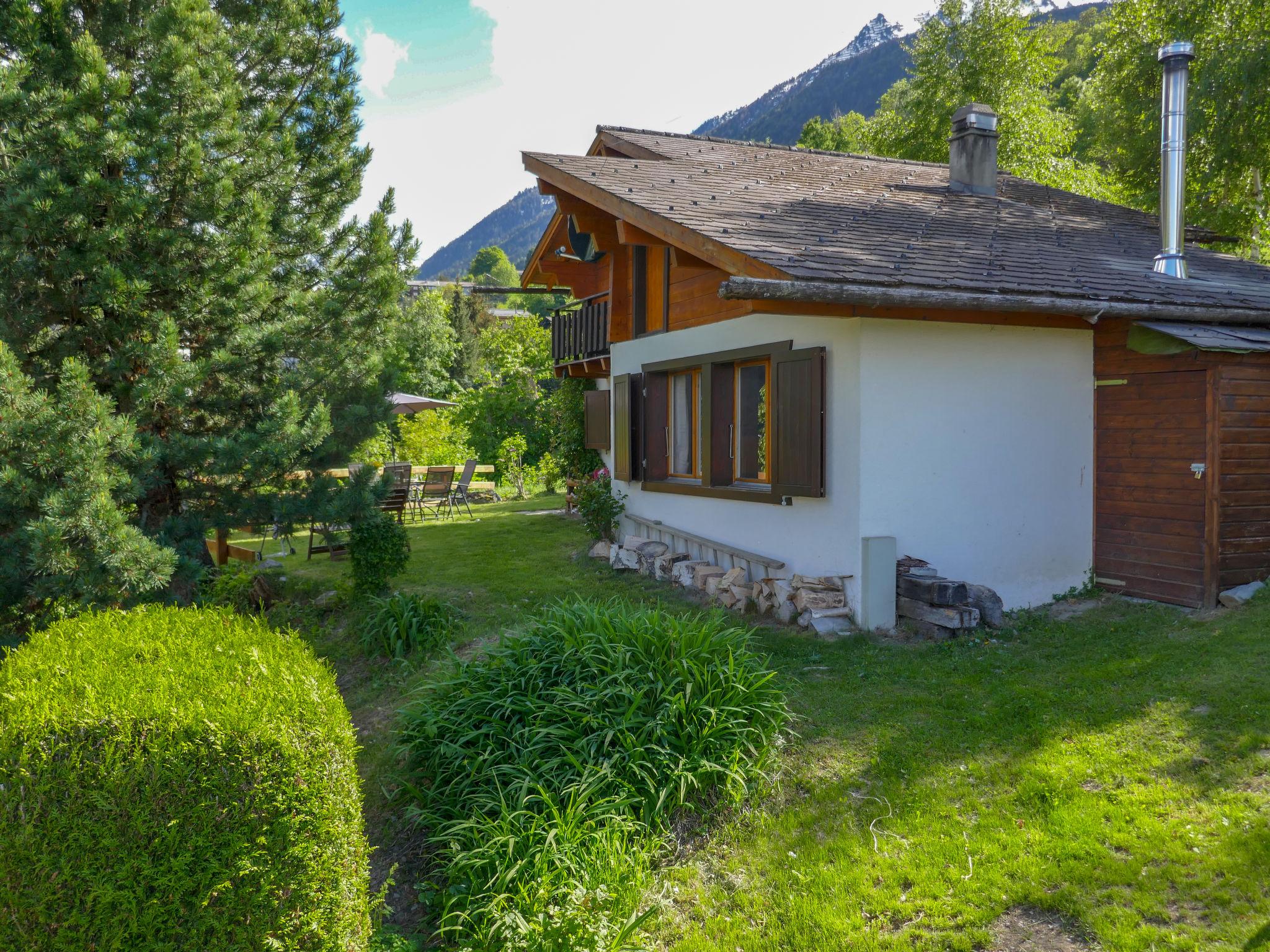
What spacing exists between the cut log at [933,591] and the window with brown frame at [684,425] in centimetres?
328

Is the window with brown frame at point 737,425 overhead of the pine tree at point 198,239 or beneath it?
beneath

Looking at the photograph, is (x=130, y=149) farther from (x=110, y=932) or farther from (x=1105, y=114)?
(x=1105, y=114)

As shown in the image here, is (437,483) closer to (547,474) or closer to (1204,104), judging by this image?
(547,474)

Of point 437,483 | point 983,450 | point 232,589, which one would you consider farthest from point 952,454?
point 437,483

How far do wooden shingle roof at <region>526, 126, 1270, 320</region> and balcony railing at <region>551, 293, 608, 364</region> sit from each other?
2.53 m

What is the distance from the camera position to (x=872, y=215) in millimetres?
8586

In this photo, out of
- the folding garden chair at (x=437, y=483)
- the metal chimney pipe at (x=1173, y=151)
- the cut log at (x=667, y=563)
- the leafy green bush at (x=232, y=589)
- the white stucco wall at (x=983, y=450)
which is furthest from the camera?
the folding garden chair at (x=437, y=483)

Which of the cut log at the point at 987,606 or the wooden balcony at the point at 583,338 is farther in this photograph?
the wooden balcony at the point at 583,338

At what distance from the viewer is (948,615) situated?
652 cm

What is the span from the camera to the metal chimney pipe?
8.65 metres

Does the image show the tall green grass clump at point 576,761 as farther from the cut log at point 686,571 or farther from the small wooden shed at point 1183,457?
the small wooden shed at point 1183,457

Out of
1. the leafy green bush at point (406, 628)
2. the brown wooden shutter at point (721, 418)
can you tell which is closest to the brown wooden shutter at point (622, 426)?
the brown wooden shutter at point (721, 418)

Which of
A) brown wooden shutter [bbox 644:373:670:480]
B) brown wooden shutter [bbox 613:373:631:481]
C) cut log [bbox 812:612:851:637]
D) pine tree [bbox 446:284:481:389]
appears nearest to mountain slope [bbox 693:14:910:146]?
pine tree [bbox 446:284:481:389]

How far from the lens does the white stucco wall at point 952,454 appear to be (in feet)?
22.7
